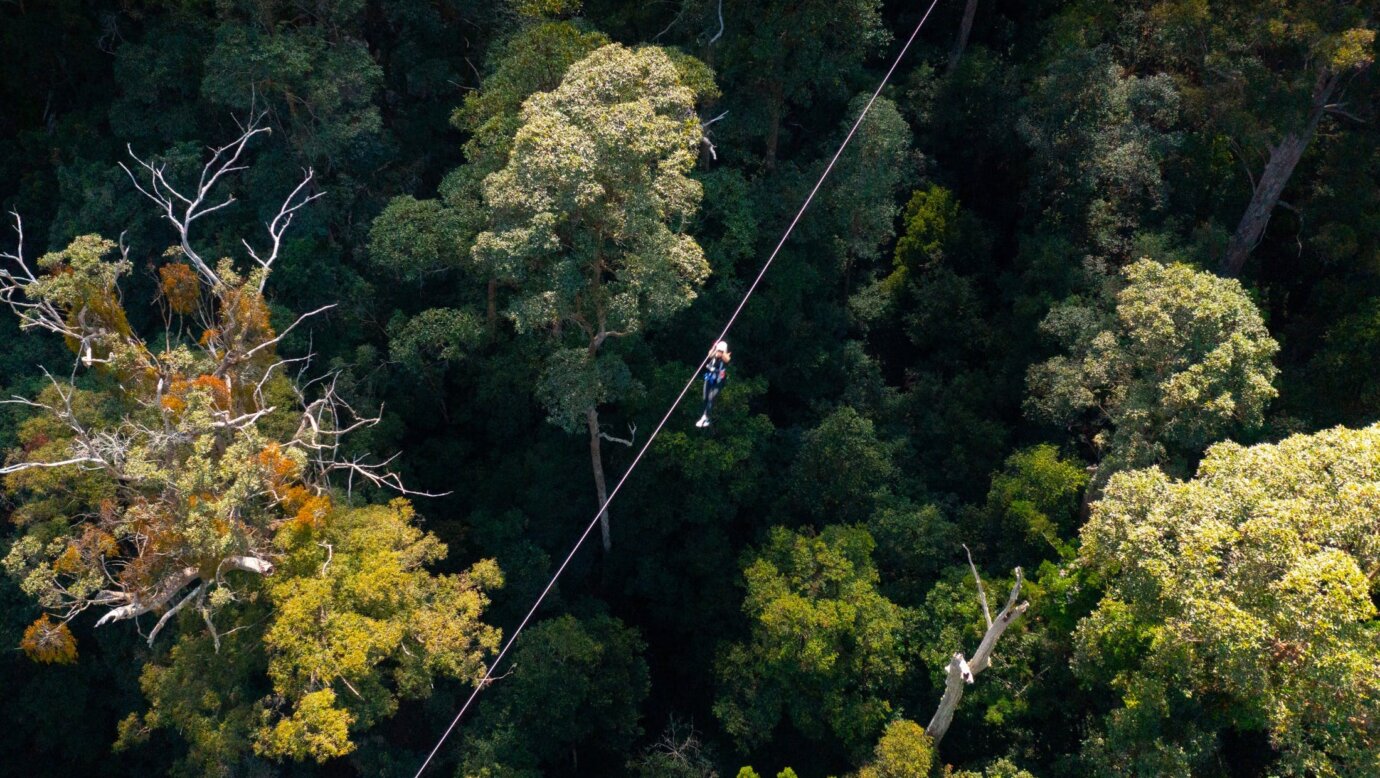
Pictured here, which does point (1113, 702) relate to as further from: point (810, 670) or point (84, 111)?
point (84, 111)

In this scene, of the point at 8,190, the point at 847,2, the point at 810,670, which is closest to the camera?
the point at 810,670

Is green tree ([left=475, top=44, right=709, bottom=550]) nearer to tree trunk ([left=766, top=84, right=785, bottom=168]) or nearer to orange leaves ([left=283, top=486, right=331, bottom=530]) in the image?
tree trunk ([left=766, top=84, right=785, bottom=168])

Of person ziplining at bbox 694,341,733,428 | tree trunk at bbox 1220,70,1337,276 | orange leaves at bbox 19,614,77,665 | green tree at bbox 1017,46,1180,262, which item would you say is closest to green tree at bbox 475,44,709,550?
person ziplining at bbox 694,341,733,428

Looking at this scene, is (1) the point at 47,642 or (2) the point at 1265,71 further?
(2) the point at 1265,71

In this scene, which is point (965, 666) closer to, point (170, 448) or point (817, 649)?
point (817, 649)

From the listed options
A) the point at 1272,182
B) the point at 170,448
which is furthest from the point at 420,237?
the point at 1272,182

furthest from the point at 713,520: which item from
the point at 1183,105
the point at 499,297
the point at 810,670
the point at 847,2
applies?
the point at 1183,105

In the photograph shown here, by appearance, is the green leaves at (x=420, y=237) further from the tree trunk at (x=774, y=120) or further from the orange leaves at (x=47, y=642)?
the orange leaves at (x=47, y=642)
